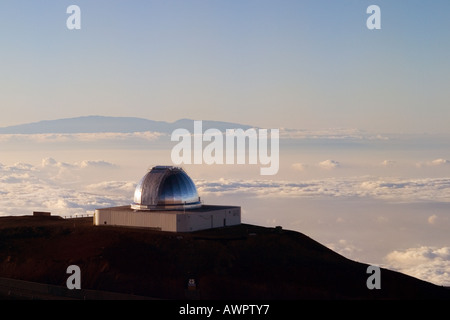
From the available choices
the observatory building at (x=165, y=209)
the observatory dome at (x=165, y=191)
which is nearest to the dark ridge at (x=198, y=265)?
the observatory building at (x=165, y=209)

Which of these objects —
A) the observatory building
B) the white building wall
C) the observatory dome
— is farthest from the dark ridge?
the observatory dome

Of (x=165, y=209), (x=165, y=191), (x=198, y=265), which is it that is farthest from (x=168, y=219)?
(x=198, y=265)

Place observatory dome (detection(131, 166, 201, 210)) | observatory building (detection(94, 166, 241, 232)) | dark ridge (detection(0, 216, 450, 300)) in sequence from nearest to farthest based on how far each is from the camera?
1. dark ridge (detection(0, 216, 450, 300))
2. observatory building (detection(94, 166, 241, 232))
3. observatory dome (detection(131, 166, 201, 210))

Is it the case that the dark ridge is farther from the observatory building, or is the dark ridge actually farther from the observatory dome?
the observatory dome

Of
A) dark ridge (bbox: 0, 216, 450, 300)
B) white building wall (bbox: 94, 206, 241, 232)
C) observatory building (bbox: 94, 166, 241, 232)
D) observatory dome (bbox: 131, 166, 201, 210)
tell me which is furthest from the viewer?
observatory dome (bbox: 131, 166, 201, 210)

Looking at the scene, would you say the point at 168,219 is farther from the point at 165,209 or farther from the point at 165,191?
the point at 165,191

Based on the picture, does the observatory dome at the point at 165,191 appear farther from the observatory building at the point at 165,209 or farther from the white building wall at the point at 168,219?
the white building wall at the point at 168,219
